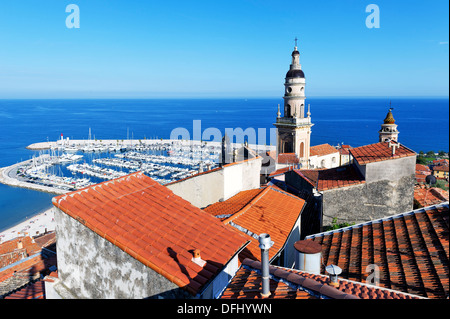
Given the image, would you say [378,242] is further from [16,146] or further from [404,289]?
[16,146]

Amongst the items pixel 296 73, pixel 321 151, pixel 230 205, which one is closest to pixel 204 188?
pixel 230 205

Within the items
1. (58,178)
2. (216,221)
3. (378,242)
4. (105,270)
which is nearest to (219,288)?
(216,221)

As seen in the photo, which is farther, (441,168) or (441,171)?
(441,168)

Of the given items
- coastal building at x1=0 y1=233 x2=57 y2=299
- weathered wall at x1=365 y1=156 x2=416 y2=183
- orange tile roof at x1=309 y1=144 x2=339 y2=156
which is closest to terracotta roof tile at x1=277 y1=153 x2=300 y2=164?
orange tile roof at x1=309 y1=144 x2=339 y2=156

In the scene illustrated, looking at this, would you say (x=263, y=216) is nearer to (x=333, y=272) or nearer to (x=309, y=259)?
(x=309, y=259)

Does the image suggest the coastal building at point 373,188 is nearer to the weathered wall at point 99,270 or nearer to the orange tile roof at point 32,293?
the weathered wall at point 99,270
